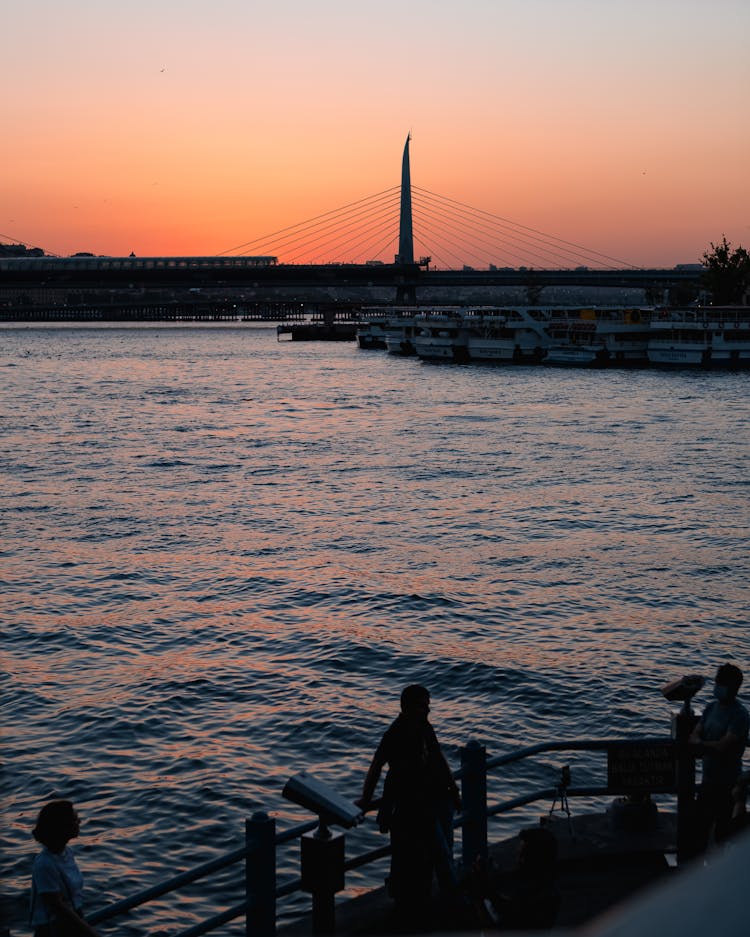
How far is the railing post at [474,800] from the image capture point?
8.09m

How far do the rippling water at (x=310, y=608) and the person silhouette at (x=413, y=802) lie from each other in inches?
201

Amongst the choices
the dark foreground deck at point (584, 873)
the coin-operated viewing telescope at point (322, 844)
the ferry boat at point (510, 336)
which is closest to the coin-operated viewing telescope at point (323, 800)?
the coin-operated viewing telescope at point (322, 844)

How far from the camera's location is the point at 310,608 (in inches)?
961

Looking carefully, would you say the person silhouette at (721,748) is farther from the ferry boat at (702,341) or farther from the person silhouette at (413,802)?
the ferry boat at (702,341)

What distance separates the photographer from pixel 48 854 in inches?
263

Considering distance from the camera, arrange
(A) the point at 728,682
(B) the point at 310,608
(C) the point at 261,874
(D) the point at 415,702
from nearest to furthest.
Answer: (C) the point at 261,874, (D) the point at 415,702, (A) the point at 728,682, (B) the point at 310,608

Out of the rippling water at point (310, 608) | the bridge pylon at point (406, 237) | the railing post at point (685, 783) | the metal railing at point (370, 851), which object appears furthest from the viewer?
the bridge pylon at point (406, 237)

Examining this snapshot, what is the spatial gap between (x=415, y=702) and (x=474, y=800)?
4.61 ft

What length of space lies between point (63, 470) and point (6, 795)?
3206 centimetres

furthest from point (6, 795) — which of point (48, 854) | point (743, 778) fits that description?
point (743, 778)

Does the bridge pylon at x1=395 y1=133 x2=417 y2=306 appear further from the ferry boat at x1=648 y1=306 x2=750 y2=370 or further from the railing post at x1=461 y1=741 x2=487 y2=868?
the railing post at x1=461 y1=741 x2=487 y2=868

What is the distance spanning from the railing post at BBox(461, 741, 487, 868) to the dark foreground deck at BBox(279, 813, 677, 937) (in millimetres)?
304

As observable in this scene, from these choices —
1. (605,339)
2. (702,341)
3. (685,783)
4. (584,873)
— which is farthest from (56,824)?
(605,339)

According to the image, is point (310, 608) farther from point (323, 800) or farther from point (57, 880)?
point (323, 800)
